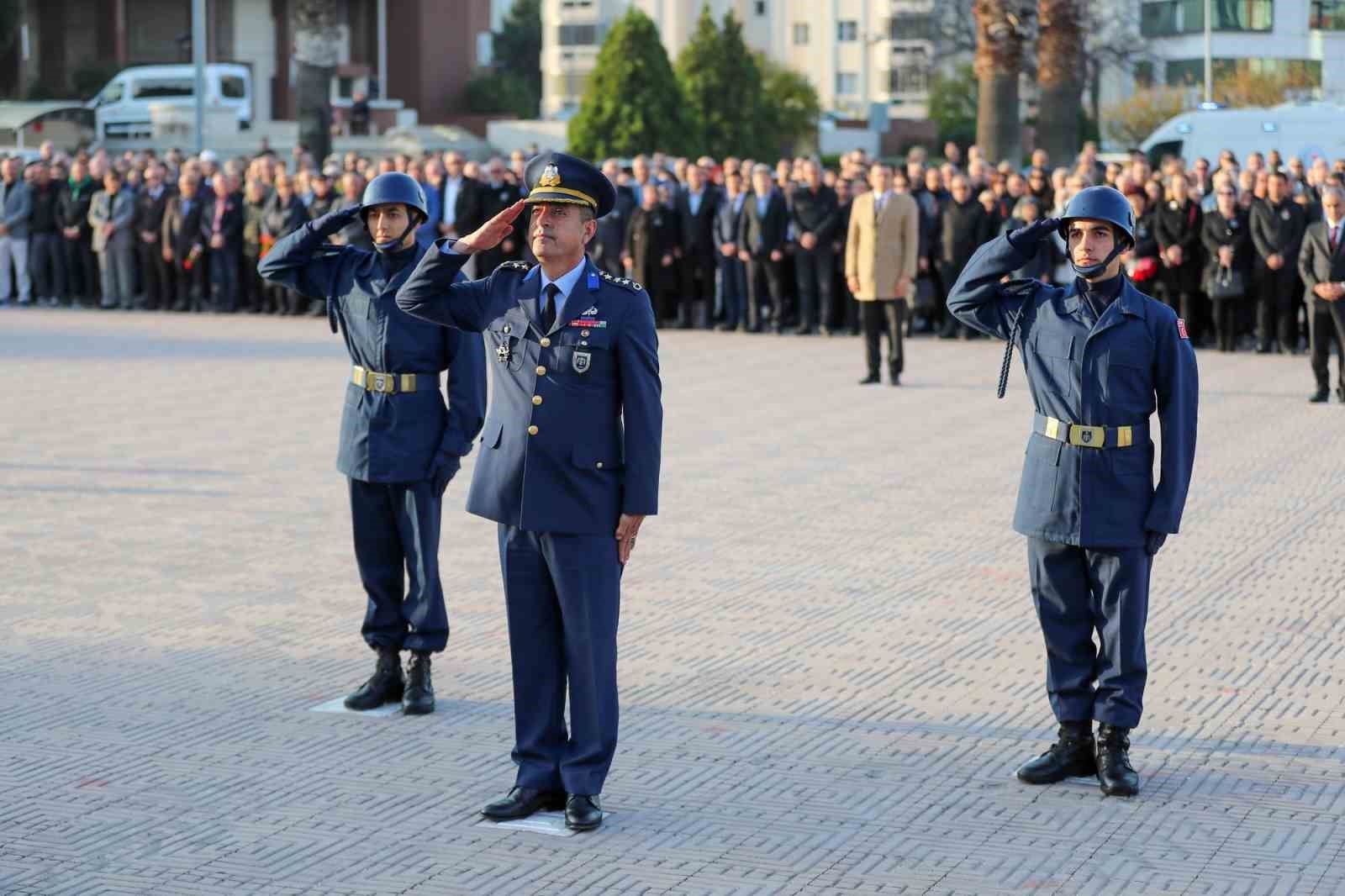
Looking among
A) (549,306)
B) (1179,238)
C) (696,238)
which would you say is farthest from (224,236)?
(549,306)

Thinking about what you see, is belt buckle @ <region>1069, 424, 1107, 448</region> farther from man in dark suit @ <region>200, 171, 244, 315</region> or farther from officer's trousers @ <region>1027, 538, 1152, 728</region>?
man in dark suit @ <region>200, 171, 244, 315</region>

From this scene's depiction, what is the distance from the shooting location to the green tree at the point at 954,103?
65688 mm

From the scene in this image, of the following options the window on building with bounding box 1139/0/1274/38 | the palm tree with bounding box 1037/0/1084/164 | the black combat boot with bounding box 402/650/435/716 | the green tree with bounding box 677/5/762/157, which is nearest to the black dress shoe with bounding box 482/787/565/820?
the black combat boot with bounding box 402/650/435/716

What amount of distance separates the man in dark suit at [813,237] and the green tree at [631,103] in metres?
36.3

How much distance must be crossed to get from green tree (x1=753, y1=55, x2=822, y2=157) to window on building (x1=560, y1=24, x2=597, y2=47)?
1314 inches

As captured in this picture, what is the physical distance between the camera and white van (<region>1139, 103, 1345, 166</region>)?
2828 centimetres

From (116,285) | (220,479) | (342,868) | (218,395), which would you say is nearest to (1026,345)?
(342,868)

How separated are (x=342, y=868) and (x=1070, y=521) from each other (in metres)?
2.48

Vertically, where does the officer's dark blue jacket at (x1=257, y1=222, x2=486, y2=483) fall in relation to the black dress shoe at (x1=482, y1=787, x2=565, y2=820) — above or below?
Answer: above

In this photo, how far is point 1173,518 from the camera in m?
6.54

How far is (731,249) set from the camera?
22.8 meters

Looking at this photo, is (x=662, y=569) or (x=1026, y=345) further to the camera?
(x=662, y=569)

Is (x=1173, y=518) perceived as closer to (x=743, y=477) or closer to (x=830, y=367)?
(x=743, y=477)

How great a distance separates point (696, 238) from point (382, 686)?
1621 cm
